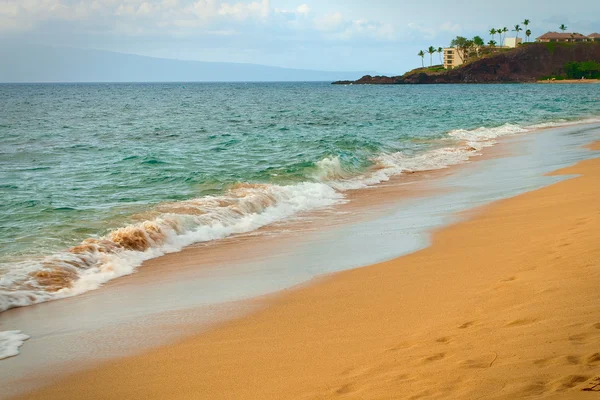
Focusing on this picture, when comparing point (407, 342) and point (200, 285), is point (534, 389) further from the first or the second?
point (200, 285)

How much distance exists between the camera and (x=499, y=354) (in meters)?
4.09

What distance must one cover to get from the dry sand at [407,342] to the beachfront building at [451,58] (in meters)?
177

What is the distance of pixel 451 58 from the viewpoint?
578 ft

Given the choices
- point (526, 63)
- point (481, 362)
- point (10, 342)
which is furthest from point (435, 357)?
point (526, 63)

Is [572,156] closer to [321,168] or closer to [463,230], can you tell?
[321,168]

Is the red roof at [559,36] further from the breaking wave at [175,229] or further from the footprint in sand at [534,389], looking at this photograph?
the footprint in sand at [534,389]

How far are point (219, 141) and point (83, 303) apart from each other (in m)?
19.1

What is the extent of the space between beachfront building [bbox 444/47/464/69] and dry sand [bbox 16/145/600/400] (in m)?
177

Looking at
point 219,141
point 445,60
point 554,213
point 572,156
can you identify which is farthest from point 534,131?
Result: point 445,60

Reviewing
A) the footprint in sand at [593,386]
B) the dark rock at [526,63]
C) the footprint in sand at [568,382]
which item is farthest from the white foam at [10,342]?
the dark rock at [526,63]

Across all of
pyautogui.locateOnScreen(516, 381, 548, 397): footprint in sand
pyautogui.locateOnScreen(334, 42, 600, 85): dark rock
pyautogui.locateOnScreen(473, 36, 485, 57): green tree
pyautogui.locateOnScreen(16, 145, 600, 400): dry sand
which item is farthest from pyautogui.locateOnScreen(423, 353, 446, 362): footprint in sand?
pyautogui.locateOnScreen(473, 36, 485, 57): green tree

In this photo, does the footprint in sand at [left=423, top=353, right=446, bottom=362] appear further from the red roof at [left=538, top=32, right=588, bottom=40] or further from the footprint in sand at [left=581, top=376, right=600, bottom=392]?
the red roof at [left=538, top=32, right=588, bottom=40]

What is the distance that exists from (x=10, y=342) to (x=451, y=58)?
182 metres

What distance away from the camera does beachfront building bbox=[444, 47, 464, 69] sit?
→ 571ft
